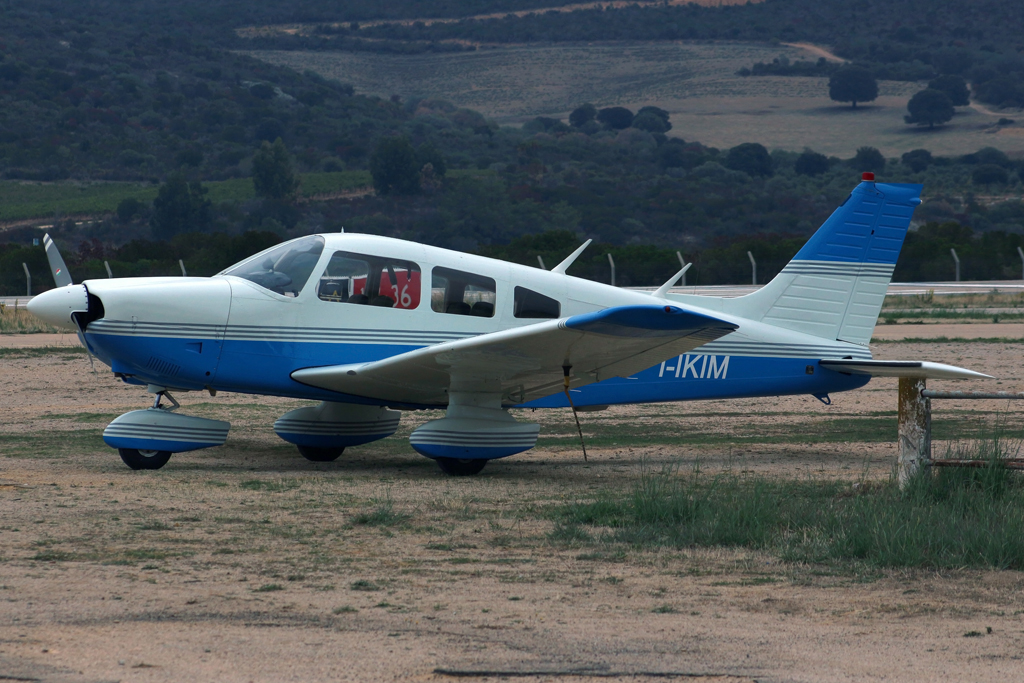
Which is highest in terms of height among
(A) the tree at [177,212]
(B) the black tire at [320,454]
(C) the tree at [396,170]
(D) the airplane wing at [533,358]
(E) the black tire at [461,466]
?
(D) the airplane wing at [533,358]

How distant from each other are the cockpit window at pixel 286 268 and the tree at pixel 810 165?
112 meters

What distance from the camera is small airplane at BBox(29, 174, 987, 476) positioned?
9703mm

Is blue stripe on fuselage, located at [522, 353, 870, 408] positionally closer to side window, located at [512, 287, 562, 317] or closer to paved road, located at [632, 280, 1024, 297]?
side window, located at [512, 287, 562, 317]

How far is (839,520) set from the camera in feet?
24.6

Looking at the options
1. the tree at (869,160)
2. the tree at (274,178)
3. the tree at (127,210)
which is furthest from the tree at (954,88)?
the tree at (127,210)

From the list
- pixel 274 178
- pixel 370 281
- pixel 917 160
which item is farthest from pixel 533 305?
pixel 917 160

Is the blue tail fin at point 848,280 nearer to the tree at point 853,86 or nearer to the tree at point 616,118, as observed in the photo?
the tree at point 616,118

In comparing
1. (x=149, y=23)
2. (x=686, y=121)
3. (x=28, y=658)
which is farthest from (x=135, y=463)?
(x=149, y=23)

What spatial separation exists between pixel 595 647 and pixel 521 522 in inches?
112

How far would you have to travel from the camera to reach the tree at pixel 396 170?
296ft

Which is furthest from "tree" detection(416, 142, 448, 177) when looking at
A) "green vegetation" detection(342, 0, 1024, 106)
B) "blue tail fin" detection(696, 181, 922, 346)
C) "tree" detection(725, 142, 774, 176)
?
"green vegetation" detection(342, 0, 1024, 106)

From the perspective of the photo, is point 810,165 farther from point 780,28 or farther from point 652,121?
point 780,28

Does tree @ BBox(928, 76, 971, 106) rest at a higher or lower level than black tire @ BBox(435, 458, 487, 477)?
higher

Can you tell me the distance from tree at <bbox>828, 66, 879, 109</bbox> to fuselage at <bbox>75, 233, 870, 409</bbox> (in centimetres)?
15185
